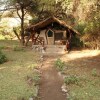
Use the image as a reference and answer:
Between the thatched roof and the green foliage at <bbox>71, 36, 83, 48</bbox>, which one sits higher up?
the thatched roof

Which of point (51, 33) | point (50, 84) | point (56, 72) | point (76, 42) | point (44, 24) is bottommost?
point (50, 84)

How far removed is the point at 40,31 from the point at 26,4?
3.86 metres

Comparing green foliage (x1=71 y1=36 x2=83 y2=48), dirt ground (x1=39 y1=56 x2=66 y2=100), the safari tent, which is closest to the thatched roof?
the safari tent

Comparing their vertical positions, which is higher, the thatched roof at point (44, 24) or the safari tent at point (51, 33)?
the thatched roof at point (44, 24)

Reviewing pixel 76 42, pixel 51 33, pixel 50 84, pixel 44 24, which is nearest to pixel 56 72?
pixel 50 84

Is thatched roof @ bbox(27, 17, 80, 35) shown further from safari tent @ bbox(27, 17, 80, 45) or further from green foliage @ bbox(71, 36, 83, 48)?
green foliage @ bbox(71, 36, 83, 48)

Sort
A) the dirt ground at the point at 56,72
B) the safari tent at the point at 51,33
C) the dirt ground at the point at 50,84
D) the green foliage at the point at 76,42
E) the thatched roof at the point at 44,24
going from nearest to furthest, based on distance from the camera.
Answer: the dirt ground at the point at 50,84 → the dirt ground at the point at 56,72 → the thatched roof at the point at 44,24 → the safari tent at the point at 51,33 → the green foliage at the point at 76,42

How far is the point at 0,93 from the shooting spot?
41.7 ft

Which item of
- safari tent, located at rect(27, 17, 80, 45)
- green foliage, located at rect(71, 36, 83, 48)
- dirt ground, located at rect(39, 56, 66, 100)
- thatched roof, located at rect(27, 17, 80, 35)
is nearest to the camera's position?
dirt ground, located at rect(39, 56, 66, 100)

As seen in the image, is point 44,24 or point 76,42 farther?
point 76,42

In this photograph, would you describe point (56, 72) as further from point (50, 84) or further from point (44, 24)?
point (44, 24)

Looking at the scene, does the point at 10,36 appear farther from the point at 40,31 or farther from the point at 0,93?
the point at 0,93

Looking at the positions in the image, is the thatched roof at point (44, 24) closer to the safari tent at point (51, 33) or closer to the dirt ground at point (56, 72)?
the safari tent at point (51, 33)

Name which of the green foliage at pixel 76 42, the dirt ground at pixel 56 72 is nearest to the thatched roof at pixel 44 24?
the green foliage at pixel 76 42
